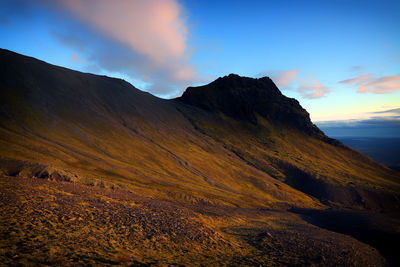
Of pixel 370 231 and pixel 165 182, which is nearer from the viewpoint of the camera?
pixel 370 231

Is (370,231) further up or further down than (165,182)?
further down

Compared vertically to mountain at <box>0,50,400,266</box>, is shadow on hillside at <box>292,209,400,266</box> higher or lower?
lower

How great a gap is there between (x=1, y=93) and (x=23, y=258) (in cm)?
10460

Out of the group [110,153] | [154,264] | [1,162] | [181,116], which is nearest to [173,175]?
[110,153]

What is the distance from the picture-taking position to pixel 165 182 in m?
61.1

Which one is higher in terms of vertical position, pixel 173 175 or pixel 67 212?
pixel 67 212

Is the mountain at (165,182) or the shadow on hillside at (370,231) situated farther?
the shadow on hillside at (370,231)

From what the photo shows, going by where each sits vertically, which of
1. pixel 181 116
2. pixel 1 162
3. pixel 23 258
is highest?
pixel 181 116

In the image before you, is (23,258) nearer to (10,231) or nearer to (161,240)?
(10,231)

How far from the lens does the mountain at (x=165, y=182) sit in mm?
18553

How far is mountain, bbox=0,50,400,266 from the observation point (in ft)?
60.9

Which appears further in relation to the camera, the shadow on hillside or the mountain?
the shadow on hillside

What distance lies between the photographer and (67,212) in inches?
806

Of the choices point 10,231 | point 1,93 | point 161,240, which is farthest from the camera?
point 1,93
